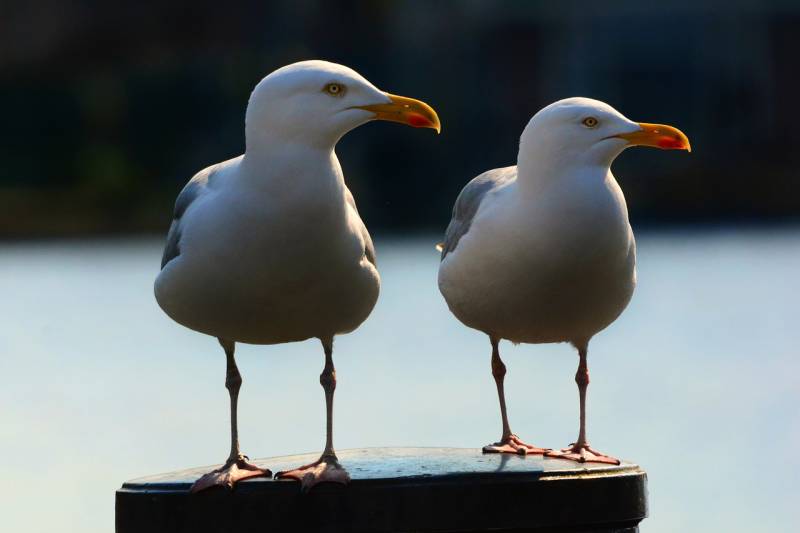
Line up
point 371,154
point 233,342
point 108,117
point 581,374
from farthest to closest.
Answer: point 108,117 → point 371,154 → point 581,374 → point 233,342

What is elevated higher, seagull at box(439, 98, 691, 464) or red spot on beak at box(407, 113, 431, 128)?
red spot on beak at box(407, 113, 431, 128)

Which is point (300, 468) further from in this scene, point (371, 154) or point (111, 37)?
point (111, 37)

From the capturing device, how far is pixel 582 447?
16.1 feet

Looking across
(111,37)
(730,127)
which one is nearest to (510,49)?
(730,127)

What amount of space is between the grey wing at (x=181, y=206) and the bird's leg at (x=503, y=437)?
1.01m

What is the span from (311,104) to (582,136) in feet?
2.75

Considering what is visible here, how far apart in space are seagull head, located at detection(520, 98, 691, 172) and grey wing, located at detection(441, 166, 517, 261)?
0.37 metres

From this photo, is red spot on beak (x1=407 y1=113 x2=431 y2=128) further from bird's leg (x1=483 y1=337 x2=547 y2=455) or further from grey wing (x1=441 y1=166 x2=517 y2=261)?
bird's leg (x1=483 y1=337 x2=547 y2=455)

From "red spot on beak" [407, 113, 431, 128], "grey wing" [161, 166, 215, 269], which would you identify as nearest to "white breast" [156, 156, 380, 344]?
"grey wing" [161, 166, 215, 269]

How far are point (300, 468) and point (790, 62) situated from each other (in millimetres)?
27078

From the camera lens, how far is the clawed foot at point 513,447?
190 inches

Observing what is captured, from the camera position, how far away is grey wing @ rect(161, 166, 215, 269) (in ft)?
15.6

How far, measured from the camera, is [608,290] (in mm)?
4844

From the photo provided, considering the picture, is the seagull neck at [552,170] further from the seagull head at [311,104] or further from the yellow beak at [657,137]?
the seagull head at [311,104]
